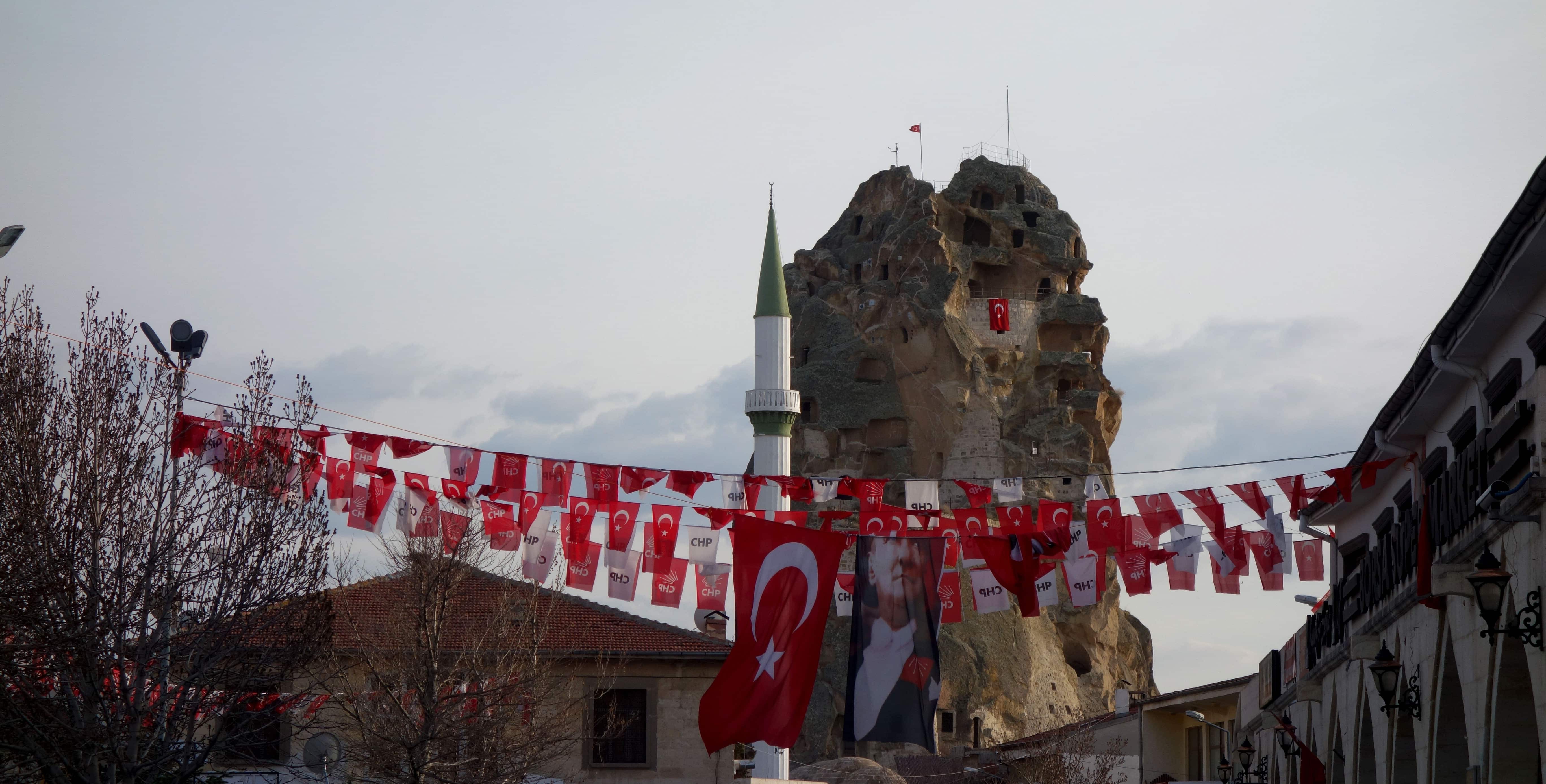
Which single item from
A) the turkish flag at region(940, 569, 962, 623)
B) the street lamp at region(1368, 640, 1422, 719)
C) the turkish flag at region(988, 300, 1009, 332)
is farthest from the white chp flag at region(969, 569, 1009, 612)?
the turkish flag at region(988, 300, 1009, 332)

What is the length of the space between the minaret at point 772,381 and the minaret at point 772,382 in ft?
0.04

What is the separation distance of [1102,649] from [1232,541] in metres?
51.5

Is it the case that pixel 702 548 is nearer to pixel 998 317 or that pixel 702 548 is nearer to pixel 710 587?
pixel 710 587

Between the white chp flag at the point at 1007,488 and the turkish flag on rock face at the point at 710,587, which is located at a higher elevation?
the white chp flag at the point at 1007,488

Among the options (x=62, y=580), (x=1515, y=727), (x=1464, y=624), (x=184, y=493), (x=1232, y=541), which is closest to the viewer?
(x=1515, y=727)

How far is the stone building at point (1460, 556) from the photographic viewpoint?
38.5ft

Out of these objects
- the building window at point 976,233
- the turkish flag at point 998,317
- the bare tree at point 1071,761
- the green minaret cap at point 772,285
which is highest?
the building window at point 976,233

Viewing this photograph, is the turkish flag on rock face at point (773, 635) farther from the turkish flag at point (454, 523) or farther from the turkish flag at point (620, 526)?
the turkish flag at point (454, 523)

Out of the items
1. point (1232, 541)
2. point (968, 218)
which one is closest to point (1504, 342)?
point (1232, 541)

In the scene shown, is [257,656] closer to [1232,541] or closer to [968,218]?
[1232,541]

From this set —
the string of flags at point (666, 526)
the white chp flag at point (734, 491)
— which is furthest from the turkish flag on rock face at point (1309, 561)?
the white chp flag at point (734, 491)

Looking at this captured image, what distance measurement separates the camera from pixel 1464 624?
45.2ft

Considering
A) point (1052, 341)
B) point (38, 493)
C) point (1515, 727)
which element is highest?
point (1052, 341)

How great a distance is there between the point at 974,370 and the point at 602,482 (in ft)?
174
